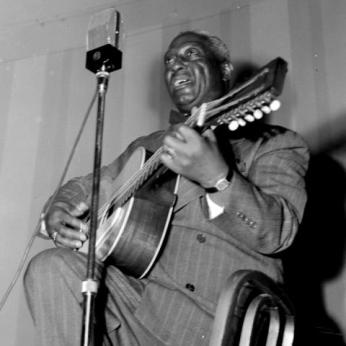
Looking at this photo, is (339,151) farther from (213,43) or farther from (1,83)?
(1,83)

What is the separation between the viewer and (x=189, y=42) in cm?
201

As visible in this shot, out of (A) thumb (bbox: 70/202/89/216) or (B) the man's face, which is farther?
(B) the man's face

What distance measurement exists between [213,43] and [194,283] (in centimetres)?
103

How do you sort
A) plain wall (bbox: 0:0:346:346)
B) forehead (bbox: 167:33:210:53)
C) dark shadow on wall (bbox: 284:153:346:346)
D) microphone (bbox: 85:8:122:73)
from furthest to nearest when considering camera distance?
plain wall (bbox: 0:0:346:346), dark shadow on wall (bbox: 284:153:346:346), forehead (bbox: 167:33:210:53), microphone (bbox: 85:8:122:73)

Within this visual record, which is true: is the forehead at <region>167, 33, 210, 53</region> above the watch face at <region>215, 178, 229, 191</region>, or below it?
above

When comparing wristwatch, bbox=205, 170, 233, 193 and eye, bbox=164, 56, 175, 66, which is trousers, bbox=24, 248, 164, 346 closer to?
wristwatch, bbox=205, 170, 233, 193

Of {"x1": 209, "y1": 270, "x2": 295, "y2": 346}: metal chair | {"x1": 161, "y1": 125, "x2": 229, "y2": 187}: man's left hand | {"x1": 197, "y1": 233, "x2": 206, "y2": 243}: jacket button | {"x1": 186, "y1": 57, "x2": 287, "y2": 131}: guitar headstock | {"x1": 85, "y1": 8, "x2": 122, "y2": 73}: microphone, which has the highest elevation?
{"x1": 85, "y1": 8, "x2": 122, "y2": 73}: microphone

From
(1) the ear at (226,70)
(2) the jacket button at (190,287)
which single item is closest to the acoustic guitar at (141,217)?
(2) the jacket button at (190,287)

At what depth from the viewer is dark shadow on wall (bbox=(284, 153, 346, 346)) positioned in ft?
7.06

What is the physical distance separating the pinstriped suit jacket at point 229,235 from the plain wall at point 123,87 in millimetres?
866

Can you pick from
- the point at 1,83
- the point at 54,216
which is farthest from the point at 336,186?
the point at 1,83

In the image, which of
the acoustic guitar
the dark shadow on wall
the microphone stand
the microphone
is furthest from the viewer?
the dark shadow on wall

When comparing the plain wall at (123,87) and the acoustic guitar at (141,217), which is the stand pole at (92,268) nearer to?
the acoustic guitar at (141,217)

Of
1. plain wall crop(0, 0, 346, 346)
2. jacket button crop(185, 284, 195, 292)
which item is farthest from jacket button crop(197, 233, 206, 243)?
plain wall crop(0, 0, 346, 346)
